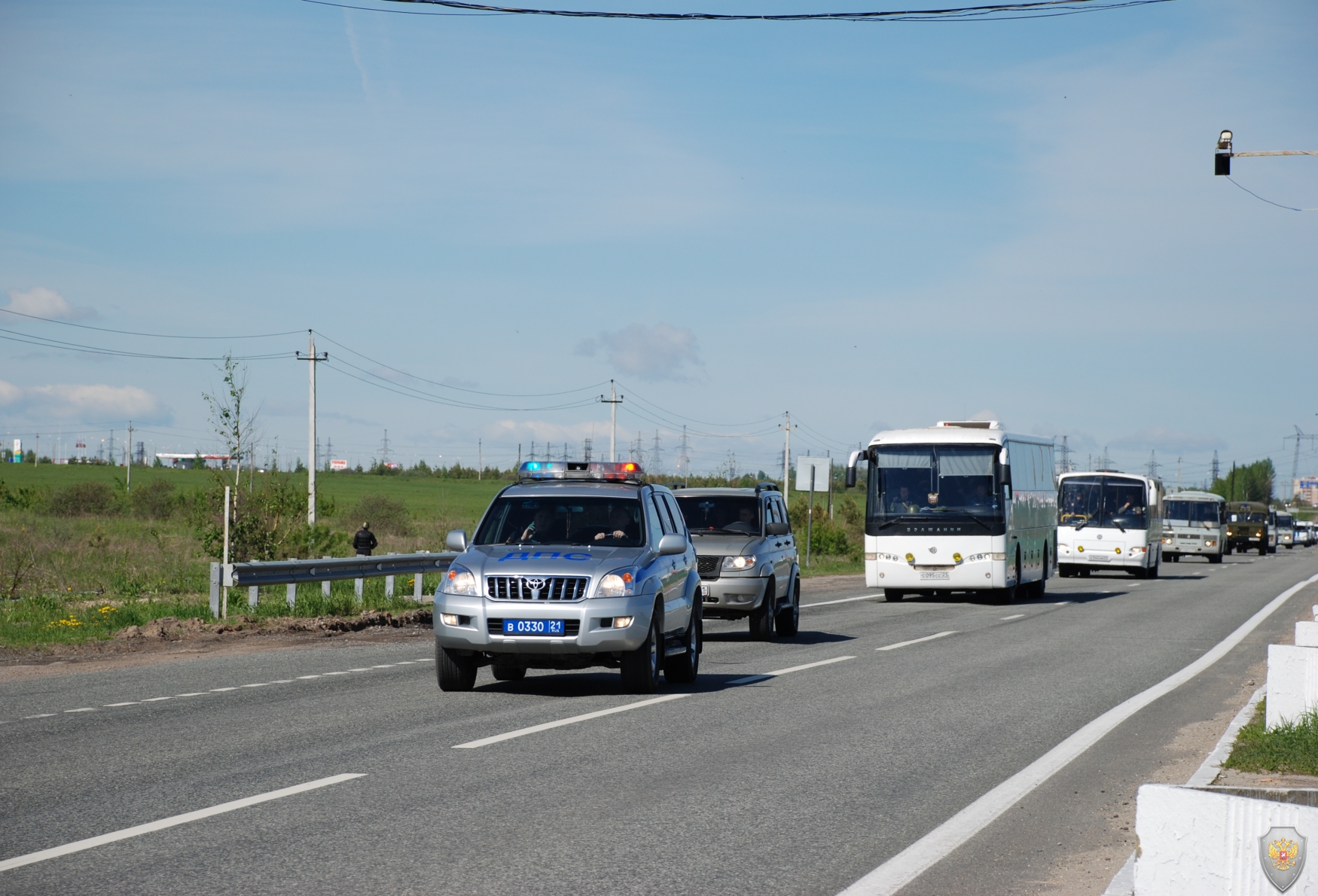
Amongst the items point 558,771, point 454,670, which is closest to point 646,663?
point 454,670

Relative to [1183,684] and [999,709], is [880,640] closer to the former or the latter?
[1183,684]

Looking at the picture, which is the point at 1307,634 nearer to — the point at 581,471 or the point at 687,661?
the point at 687,661

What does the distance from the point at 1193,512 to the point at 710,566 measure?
149 ft

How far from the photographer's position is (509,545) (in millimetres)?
12688

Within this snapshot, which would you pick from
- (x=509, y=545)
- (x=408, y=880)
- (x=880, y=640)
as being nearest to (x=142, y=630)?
(x=509, y=545)

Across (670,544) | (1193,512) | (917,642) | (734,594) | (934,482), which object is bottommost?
(917,642)

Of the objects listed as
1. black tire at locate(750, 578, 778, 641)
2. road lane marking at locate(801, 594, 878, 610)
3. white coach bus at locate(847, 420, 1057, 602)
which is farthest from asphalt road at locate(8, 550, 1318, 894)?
white coach bus at locate(847, 420, 1057, 602)

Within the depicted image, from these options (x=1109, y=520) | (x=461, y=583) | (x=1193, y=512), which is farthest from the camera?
(x=1193, y=512)

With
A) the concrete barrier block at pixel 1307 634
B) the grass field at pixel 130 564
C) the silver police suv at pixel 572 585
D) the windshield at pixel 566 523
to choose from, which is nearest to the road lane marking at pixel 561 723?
the silver police suv at pixel 572 585

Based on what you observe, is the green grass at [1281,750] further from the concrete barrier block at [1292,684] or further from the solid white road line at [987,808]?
the solid white road line at [987,808]

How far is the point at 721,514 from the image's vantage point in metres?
20.0

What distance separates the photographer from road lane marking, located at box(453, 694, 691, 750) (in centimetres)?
946

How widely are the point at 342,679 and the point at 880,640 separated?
792 cm

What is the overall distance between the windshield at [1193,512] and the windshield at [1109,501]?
18225 millimetres
